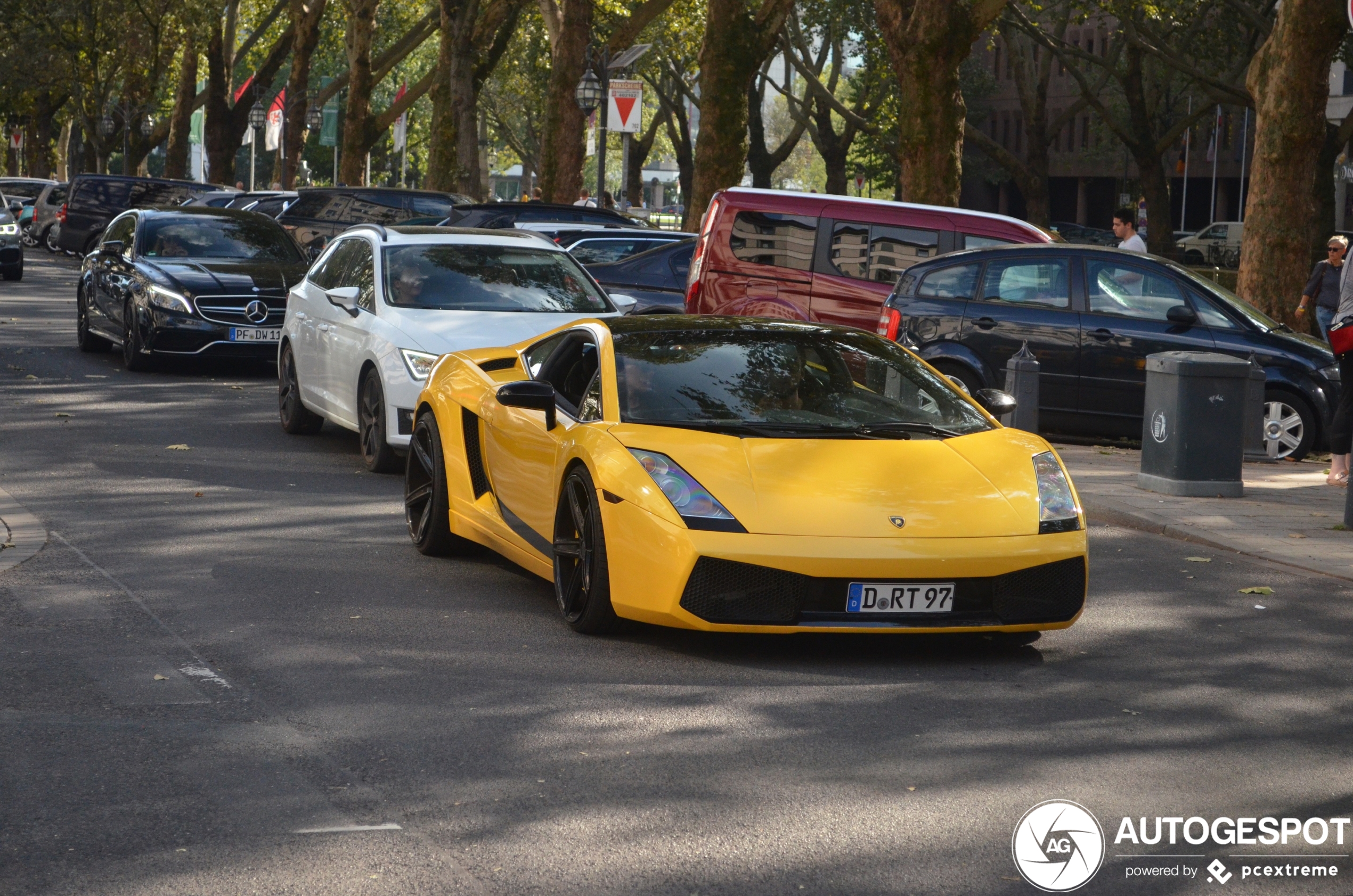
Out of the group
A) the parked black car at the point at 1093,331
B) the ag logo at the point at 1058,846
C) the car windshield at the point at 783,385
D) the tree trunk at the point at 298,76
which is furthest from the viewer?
the tree trunk at the point at 298,76

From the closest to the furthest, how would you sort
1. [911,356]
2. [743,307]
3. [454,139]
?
[911,356] < [743,307] < [454,139]

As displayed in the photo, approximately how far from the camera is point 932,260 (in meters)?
15.3

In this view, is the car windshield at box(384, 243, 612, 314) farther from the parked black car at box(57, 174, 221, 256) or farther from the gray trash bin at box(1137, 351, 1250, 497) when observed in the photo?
the parked black car at box(57, 174, 221, 256)

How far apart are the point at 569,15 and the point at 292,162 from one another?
19.7m

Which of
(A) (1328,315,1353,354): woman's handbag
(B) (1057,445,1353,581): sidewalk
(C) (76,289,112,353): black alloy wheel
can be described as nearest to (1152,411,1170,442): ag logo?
(B) (1057,445,1353,581): sidewalk

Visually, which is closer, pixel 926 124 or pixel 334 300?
pixel 334 300

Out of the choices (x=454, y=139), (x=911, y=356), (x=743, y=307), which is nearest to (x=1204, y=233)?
(x=454, y=139)

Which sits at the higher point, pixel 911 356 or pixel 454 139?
pixel 454 139

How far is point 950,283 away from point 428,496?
733 centimetres

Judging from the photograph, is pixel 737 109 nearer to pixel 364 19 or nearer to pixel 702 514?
pixel 364 19

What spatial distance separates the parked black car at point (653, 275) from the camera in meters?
19.4

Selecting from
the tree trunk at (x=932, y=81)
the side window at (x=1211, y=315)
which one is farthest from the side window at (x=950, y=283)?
the tree trunk at (x=932, y=81)

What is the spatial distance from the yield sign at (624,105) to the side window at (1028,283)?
38.2 ft

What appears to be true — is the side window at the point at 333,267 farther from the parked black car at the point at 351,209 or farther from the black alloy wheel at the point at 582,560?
the parked black car at the point at 351,209
